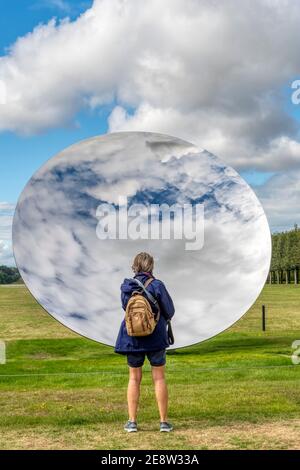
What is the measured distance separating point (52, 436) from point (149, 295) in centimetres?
210

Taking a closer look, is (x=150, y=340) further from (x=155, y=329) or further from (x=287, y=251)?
(x=287, y=251)

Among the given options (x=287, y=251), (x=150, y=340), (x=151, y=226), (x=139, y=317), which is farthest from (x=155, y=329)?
(x=287, y=251)

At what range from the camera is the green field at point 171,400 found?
26.2ft

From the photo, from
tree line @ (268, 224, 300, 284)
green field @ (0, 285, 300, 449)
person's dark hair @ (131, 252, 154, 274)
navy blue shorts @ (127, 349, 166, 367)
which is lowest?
green field @ (0, 285, 300, 449)

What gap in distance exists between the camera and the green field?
799cm

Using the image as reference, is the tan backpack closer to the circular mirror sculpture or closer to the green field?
the green field

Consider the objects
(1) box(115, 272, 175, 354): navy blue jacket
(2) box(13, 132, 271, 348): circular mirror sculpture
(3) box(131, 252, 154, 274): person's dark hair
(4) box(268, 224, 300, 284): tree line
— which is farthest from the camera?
(4) box(268, 224, 300, 284): tree line

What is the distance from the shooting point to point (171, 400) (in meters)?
10.9

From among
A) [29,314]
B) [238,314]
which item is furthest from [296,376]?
[29,314]

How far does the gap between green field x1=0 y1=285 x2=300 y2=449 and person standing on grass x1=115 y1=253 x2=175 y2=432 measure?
1.67 feet

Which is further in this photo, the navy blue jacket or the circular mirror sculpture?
the circular mirror sculpture

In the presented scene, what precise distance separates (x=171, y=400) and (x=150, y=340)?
3.10m

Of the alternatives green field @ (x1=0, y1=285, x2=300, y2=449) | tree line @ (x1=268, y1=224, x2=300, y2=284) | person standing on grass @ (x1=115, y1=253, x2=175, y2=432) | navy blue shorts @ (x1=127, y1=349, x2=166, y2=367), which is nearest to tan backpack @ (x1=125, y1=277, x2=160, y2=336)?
person standing on grass @ (x1=115, y1=253, x2=175, y2=432)

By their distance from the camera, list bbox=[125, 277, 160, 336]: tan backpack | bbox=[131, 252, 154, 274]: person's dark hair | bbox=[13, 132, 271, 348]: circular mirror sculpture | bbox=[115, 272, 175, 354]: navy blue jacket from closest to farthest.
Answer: bbox=[125, 277, 160, 336]: tan backpack, bbox=[115, 272, 175, 354]: navy blue jacket, bbox=[131, 252, 154, 274]: person's dark hair, bbox=[13, 132, 271, 348]: circular mirror sculpture
